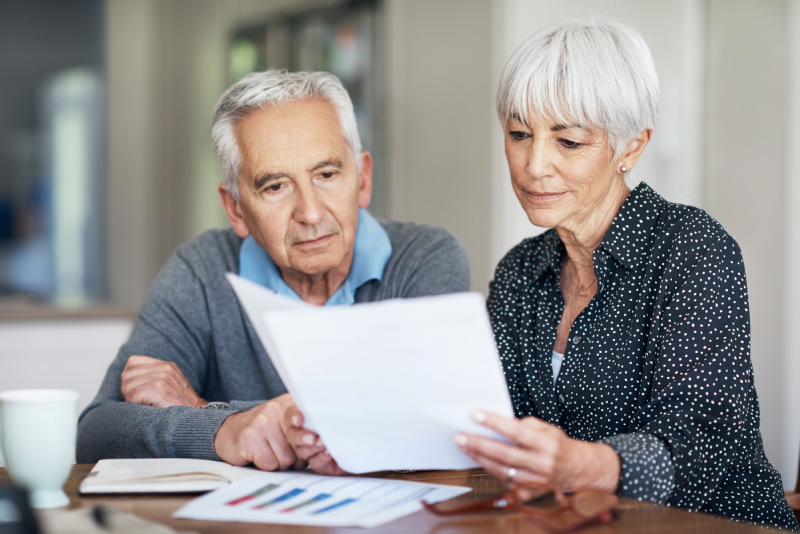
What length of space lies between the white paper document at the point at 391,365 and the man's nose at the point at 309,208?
1.97 feet

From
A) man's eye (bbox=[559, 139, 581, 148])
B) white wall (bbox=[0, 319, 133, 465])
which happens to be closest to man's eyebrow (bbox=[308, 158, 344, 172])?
man's eye (bbox=[559, 139, 581, 148])

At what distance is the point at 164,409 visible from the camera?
122 centimetres

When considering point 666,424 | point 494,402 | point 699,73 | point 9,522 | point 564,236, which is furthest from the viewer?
point 699,73

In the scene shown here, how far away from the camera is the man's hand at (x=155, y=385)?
52.9 inches

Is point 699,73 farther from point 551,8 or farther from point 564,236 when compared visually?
point 564,236

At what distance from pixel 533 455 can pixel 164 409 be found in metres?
0.63

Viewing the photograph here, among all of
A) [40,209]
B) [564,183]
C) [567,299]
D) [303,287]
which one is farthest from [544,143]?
[40,209]

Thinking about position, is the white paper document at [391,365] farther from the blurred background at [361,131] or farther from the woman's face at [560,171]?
the blurred background at [361,131]

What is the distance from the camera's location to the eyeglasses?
0.79m

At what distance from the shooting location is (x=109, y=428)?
4.20 feet

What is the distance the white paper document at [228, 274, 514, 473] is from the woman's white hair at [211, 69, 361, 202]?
0.74 meters

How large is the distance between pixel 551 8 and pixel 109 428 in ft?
8.55

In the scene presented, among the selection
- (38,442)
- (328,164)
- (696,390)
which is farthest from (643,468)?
(328,164)

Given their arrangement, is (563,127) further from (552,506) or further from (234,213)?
(234,213)
